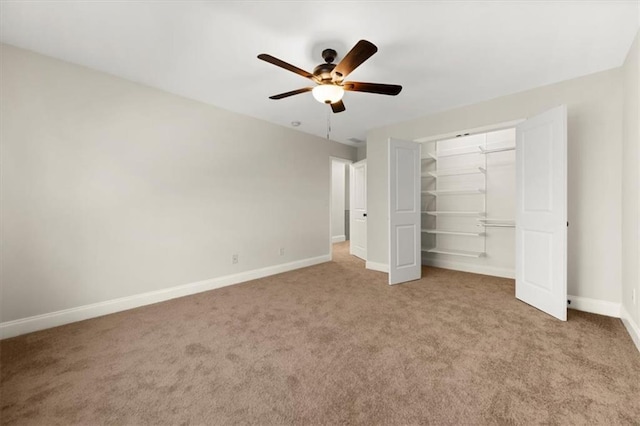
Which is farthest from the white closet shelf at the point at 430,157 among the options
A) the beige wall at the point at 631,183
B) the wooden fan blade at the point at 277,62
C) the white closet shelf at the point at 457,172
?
the wooden fan blade at the point at 277,62

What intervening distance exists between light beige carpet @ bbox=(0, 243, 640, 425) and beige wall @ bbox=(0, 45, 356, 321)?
51 centimetres

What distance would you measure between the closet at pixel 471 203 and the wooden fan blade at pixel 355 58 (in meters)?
2.60

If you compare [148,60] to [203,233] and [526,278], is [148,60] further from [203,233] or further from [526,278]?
[526,278]

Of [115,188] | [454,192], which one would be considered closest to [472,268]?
[454,192]

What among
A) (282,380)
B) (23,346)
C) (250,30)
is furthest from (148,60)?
(282,380)

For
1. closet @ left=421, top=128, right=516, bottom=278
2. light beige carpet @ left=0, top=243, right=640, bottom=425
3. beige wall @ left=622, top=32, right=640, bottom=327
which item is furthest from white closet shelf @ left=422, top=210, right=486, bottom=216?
beige wall @ left=622, top=32, right=640, bottom=327

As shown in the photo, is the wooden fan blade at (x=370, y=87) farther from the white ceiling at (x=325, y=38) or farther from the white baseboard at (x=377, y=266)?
the white baseboard at (x=377, y=266)

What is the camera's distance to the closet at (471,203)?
13.6ft

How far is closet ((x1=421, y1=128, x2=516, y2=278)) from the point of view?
4.15 meters

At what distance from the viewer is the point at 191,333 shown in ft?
7.79

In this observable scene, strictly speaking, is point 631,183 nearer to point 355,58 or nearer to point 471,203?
point 471,203

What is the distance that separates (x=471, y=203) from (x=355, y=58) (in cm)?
365

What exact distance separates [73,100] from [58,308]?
6.73 feet

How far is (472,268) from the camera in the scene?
14.4 feet
